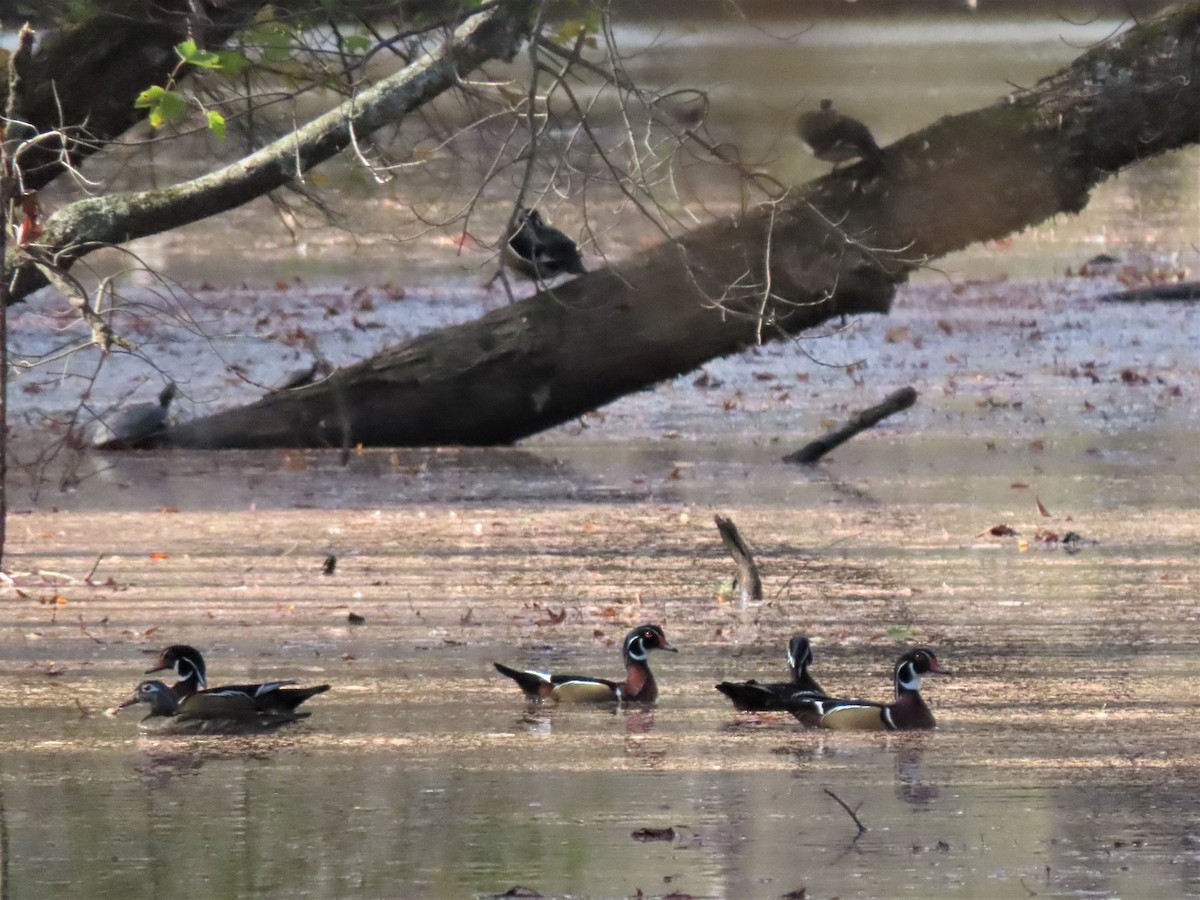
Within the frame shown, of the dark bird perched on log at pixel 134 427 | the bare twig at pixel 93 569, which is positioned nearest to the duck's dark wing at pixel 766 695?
the bare twig at pixel 93 569

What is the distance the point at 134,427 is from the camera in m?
13.6

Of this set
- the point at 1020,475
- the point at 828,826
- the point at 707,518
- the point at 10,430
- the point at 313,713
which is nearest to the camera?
the point at 828,826

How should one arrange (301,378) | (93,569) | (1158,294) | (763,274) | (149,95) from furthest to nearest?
(1158,294) → (301,378) → (763,274) → (93,569) → (149,95)

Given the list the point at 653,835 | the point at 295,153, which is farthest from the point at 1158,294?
the point at 653,835

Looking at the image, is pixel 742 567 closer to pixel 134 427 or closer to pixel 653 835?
pixel 653 835

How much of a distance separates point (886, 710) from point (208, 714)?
6.98ft

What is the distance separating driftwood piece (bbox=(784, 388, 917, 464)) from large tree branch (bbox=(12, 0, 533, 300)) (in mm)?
4288

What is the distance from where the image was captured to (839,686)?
24.0 ft

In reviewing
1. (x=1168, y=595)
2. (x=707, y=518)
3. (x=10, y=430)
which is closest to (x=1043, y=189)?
(x=707, y=518)

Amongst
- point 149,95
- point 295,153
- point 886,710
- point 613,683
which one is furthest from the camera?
point 295,153

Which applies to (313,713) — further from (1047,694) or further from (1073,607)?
(1073,607)

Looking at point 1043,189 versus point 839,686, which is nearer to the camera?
point 839,686

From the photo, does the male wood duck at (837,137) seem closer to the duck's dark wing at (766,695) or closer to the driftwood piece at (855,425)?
the driftwood piece at (855,425)

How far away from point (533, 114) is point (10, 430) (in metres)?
7.23
